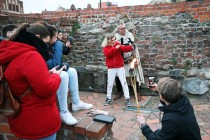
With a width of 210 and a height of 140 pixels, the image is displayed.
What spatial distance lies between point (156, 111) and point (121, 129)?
1063 mm

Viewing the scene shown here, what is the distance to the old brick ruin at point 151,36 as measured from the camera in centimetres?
497

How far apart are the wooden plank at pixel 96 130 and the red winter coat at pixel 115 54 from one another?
2.27 meters

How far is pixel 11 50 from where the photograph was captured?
66.7 inches

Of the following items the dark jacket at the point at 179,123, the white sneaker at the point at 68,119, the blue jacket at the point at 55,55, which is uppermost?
the blue jacket at the point at 55,55

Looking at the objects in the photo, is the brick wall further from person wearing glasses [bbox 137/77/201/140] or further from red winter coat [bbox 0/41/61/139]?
red winter coat [bbox 0/41/61/139]

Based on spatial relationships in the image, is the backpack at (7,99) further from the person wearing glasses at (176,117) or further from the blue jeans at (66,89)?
the person wearing glasses at (176,117)

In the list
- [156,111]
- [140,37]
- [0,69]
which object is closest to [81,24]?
[140,37]

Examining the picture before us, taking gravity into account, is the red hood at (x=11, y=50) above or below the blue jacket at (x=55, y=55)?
above

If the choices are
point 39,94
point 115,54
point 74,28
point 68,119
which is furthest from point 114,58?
point 39,94

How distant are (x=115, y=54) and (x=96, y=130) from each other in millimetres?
2515

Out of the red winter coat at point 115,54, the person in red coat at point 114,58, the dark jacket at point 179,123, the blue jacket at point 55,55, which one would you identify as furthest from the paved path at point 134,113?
the blue jacket at point 55,55

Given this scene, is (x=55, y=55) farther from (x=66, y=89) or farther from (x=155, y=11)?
(x=155, y=11)

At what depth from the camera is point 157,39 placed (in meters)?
5.27

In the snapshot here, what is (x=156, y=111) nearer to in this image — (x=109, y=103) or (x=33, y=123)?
(x=109, y=103)
